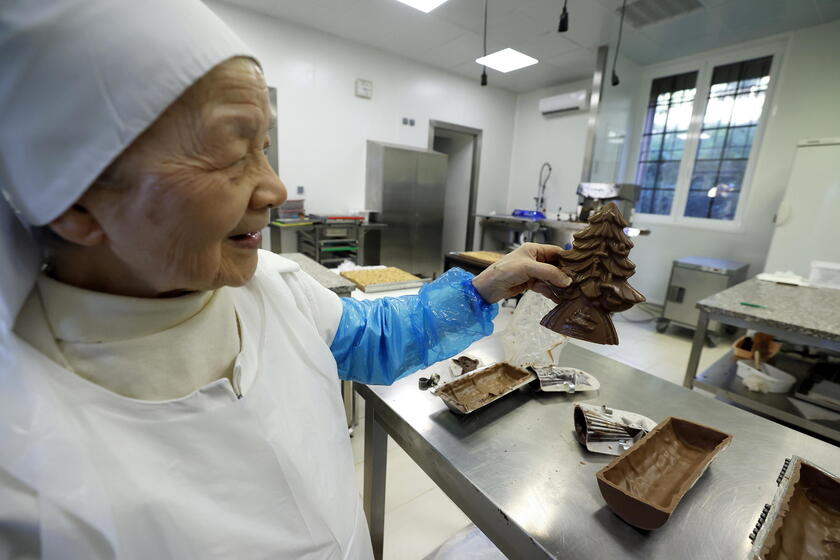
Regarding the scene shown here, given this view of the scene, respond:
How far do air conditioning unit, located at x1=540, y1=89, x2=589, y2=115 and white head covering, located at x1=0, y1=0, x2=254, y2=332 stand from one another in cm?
582

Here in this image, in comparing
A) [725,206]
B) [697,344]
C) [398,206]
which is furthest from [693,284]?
[398,206]

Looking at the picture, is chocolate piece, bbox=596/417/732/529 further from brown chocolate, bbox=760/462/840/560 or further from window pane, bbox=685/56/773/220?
window pane, bbox=685/56/773/220

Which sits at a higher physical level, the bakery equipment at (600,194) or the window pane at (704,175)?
the window pane at (704,175)

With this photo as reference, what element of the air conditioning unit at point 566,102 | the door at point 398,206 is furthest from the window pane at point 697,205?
the door at point 398,206

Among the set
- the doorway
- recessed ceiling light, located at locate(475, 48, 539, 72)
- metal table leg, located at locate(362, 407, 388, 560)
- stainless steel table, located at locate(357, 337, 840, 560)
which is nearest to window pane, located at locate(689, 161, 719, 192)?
recessed ceiling light, located at locate(475, 48, 539, 72)

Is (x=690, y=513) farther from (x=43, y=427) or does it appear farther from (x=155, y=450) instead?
(x=43, y=427)

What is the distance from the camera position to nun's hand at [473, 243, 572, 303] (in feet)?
3.12

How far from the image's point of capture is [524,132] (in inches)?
251

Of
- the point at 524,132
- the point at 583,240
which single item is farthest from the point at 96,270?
the point at 524,132

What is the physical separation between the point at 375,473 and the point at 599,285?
963 mm

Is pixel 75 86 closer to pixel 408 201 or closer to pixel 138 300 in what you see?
pixel 138 300

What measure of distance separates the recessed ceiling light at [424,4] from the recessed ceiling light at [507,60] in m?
1.09

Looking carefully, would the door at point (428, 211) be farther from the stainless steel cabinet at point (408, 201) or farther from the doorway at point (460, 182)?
the doorway at point (460, 182)

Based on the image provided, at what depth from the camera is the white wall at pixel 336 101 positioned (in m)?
4.13
